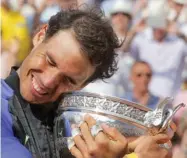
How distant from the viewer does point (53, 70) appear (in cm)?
149

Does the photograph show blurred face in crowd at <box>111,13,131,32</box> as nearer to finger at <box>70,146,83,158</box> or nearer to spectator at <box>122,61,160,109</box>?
spectator at <box>122,61,160,109</box>

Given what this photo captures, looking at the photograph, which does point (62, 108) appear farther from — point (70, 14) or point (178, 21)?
point (178, 21)

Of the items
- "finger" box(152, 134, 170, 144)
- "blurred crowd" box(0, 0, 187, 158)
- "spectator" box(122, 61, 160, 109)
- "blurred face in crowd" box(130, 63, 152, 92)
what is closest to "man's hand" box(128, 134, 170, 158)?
"finger" box(152, 134, 170, 144)

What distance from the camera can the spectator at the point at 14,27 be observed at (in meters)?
4.11

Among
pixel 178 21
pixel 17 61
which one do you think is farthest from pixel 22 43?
pixel 178 21

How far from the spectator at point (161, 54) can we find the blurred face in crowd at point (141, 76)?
0.16m

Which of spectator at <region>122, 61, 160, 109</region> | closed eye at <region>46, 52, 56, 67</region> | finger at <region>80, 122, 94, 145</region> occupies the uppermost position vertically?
closed eye at <region>46, 52, 56, 67</region>

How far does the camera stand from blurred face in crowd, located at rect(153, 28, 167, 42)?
15.6 ft

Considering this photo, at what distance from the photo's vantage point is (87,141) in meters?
1.33

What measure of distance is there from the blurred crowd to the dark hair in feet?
7.03

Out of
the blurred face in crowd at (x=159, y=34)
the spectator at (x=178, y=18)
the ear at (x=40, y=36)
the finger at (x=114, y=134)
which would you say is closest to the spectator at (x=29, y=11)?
the blurred face in crowd at (x=159, y=34)

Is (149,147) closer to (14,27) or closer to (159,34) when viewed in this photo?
(14,27)

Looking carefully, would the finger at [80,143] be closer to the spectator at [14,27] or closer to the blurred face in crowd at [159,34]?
the spectator at [14,27]

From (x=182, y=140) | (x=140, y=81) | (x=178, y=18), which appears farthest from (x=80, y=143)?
(x=178, y=18)
